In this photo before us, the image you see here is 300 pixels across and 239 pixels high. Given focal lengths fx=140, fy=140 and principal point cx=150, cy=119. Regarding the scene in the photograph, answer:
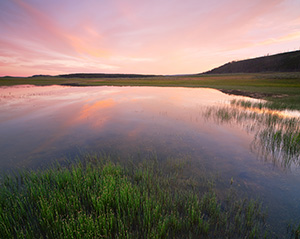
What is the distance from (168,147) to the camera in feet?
28.6

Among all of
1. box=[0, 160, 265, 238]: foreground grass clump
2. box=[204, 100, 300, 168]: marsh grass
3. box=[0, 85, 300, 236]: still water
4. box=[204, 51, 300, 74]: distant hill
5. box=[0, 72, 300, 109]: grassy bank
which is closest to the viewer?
box=[0, 160, 265, 238]: foreground grass clump

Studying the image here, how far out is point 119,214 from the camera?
381cm

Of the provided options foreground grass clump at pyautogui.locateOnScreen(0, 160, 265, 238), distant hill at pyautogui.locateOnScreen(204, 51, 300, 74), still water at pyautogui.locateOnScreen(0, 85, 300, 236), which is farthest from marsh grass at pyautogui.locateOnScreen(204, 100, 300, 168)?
distant hill at pyautogui.locateOnScreen(204, 51, 300, 74)

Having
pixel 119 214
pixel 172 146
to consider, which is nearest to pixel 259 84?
pixel 172 146

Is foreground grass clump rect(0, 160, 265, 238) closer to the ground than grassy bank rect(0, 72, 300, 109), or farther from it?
closer to the ground

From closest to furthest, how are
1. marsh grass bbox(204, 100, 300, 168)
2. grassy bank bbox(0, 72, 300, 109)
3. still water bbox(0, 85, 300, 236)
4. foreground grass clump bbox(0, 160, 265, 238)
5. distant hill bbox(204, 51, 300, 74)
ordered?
foreground grass clump bbox(0, 160, 265, 238) → still water bbox(0, 85, 300, 236) → marsh grass bbox(204, 100, 300, 168) → grassy bank bbox(0, 72, 300, 109) → distant hill bbox(204, 51, 300, 74)

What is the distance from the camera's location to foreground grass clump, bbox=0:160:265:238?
3322 mm

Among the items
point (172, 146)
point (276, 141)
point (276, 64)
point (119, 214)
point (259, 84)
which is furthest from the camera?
point (276, 64)

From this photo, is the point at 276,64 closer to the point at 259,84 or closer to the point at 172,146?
the point at 259,84

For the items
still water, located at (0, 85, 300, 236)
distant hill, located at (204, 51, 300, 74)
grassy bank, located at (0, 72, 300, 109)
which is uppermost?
distant hill, located at (204, 51, 300, 74)

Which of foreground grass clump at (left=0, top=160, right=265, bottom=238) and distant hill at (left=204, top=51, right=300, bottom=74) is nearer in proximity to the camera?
foreground grass clump at (left=0, top=160, right=265, bottom=238)

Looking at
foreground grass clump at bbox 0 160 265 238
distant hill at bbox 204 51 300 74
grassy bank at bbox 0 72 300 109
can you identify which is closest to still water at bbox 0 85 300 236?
foreground grass clump at bbox 0 160 265 238

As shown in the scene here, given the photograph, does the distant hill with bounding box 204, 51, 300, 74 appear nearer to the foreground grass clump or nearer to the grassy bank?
the grassy bank

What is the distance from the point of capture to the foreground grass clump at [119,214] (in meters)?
3.32
